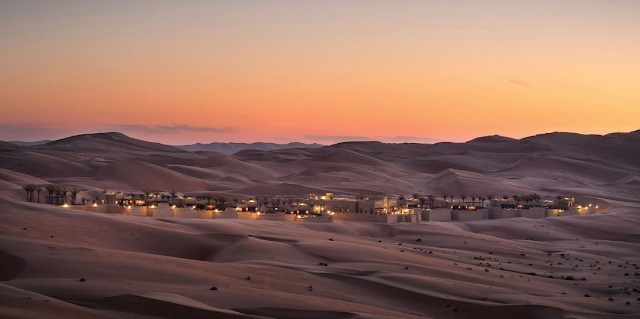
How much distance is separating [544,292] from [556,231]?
32.3m

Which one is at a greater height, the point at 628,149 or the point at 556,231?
the point at 628,149

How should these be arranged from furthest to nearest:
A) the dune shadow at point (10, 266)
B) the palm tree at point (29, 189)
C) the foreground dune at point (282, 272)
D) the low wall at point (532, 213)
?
the low wall at point (532, 213) < the palm tree at point (29, 189) < the dune shadow at point (10, 266) < the foreground dune at point (282, 272)

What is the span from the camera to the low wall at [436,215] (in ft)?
216

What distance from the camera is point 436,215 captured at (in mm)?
66812

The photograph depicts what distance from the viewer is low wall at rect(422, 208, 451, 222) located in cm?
6588

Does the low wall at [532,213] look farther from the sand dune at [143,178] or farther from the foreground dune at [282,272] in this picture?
the sand dune at [143,178]

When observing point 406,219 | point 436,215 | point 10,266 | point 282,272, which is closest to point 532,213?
point 436,215

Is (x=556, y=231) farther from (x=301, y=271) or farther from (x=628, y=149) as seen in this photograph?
(x=628, y=149)

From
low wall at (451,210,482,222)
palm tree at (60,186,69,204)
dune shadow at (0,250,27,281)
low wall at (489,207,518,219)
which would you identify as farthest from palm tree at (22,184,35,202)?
low wall at (489,207,518,219)

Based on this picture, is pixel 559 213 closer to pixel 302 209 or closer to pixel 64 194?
pixel 302 209

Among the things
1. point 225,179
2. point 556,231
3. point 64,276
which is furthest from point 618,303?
point 225,179

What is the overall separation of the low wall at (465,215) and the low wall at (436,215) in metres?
0.57

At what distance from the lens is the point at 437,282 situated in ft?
99.0

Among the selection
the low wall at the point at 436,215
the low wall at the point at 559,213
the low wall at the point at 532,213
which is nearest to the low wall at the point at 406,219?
the low wall at the point at 436,215
